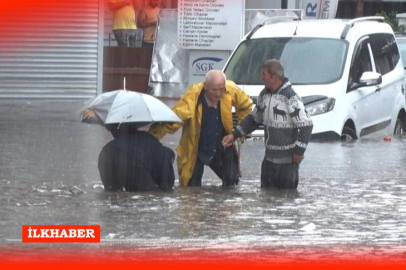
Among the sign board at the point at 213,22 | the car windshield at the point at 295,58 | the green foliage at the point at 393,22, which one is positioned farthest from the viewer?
the green foliage at the point at 393,22

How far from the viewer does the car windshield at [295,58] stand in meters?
15.1

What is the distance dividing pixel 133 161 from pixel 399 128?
8.21 m

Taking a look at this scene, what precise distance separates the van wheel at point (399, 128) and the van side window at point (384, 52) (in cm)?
89

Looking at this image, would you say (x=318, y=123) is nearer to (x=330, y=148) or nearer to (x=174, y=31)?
(x=330, y=148)

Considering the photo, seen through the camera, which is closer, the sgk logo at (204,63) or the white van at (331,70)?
the white van at (331,70)

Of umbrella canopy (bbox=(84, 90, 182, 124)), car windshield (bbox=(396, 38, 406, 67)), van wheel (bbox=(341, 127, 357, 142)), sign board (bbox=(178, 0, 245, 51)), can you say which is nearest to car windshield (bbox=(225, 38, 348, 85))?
van wheel (bbox=(341, 127, 357, 142))

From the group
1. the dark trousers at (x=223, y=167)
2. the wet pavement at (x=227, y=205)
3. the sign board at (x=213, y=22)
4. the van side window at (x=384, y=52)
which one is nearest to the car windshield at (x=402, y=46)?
the sign board at (x=213, y=22)

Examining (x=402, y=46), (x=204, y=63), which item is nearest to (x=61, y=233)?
(x=204, y=63)

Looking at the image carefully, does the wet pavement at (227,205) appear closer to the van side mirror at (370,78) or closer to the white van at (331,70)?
the white van at (331,70)

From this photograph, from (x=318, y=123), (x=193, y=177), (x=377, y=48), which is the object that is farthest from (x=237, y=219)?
(x=377, y=48)

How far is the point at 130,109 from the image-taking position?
10.3 meters

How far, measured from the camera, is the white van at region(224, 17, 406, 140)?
48.5 ft

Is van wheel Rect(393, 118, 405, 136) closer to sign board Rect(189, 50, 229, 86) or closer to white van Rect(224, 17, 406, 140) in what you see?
white van Rect(224, 17, 406, 140)

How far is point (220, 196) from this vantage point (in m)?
10.5
